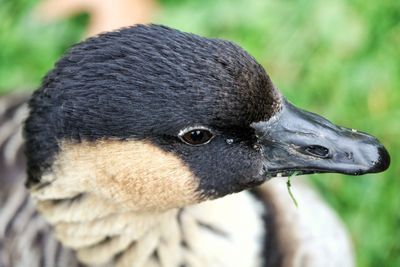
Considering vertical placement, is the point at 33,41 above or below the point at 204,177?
above

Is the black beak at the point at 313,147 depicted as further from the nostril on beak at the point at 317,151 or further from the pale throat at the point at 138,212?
the pale throat at the point at 138,212

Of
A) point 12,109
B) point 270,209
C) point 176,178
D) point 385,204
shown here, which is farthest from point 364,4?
point 176,178

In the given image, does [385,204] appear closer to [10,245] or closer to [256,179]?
[256,179]

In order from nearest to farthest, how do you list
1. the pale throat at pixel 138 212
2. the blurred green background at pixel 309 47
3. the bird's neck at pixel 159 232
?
the pale throat at pixel 138 212 < the bird's neck at pixel 159 232 < the blurred green background at pixel 309 47

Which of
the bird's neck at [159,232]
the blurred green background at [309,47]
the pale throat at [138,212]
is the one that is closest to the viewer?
the pale throat at [138,212]

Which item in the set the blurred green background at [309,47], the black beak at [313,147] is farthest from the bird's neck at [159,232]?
the blurred green background at [309,47]

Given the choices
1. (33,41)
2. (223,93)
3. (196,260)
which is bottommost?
(196,260)

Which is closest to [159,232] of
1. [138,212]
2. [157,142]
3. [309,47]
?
[138,212]
